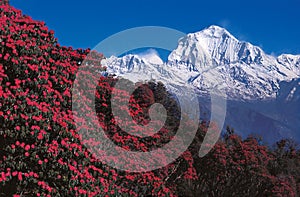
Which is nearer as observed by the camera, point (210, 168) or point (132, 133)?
point (132, 133)

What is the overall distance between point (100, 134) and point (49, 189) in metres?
1.61

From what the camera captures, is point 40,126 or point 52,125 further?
point 52,125

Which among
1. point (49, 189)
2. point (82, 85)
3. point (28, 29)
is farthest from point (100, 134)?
point (28, 29)

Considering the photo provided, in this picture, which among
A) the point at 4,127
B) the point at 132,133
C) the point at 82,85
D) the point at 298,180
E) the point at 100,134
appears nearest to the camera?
the point at 4,127

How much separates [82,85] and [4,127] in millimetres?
2195

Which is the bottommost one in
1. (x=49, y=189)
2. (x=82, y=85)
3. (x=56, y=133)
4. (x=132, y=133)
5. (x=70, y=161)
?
(x=49, y=189)

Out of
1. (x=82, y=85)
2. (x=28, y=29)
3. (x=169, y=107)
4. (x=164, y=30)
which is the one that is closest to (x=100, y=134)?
(x=82, y=85)

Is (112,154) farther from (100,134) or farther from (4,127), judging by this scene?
(4,127)

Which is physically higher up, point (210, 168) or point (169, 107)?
point (169, 107)

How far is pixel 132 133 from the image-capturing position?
825cm

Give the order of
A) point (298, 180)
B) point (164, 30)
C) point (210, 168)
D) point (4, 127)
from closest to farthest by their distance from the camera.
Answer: point (4, 127) → point (164, 30) → point (210, 168) → point (298, 180)

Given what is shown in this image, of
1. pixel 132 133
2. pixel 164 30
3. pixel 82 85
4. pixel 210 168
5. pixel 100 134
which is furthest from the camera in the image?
pixel 210 168

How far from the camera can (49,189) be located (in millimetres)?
5559

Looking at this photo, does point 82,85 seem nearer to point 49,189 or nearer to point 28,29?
point 28,29
